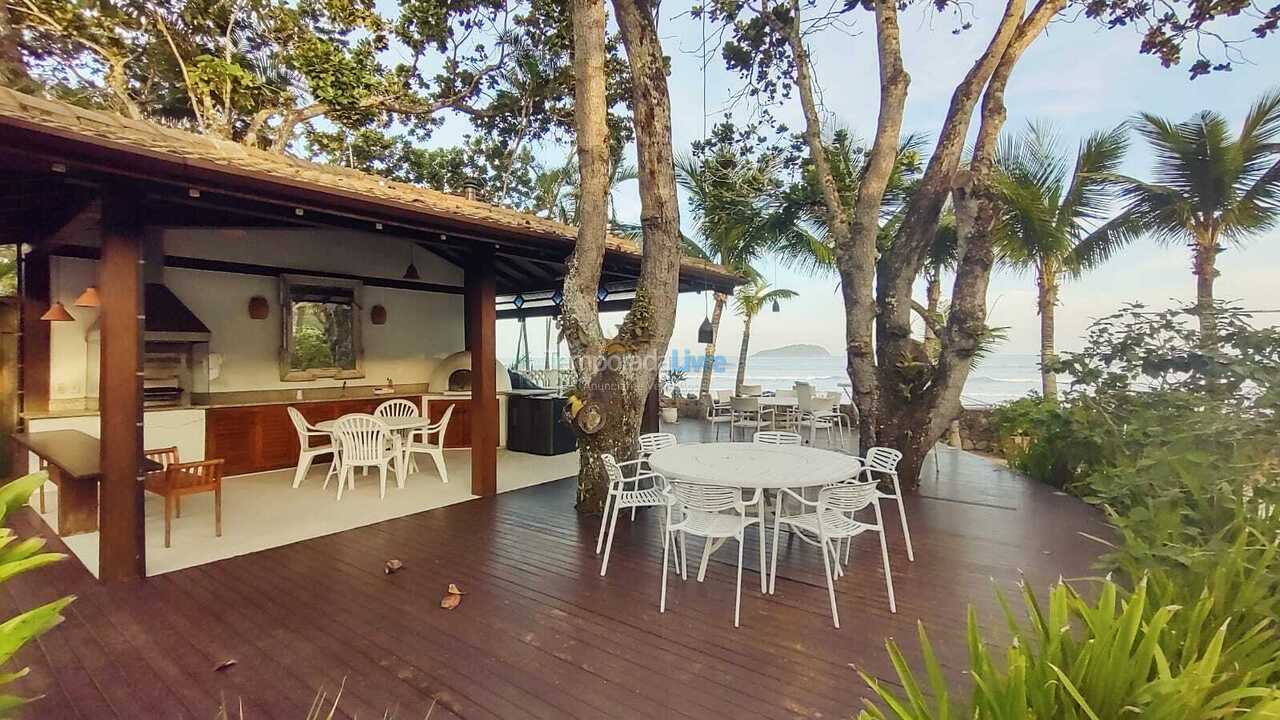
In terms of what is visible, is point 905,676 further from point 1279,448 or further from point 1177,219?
point 1177,219

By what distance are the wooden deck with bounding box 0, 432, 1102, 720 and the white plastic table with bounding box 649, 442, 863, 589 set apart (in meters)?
0.66

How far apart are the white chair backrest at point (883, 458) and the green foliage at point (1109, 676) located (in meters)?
2.45

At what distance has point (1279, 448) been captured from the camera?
6.40 ft

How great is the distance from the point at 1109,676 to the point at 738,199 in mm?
8439

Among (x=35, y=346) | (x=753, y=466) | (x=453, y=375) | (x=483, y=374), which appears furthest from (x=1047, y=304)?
(x=35, y=346)

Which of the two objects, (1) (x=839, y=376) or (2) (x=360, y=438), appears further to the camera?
(1) (x=839, y=376)

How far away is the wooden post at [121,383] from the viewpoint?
3436 millimetres

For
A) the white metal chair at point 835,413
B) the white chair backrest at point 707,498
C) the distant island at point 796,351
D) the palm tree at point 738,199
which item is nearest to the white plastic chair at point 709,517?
the white chair backrest at point 707,498

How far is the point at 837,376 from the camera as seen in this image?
104ft

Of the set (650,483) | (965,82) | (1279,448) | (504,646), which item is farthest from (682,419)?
(1279,448)

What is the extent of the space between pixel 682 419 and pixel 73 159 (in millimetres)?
10854

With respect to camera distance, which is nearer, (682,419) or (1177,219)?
(1177,219)

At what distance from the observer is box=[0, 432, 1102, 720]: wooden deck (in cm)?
234

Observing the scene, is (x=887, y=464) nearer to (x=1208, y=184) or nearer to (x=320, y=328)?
(x=1208, y=184)
